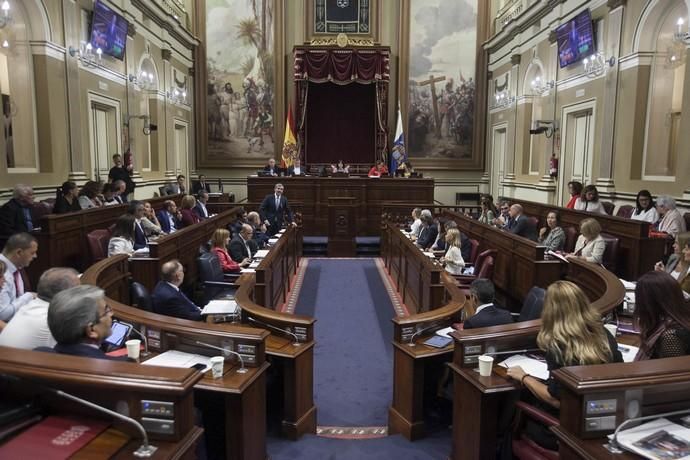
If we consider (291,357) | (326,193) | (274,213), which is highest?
(326,193)

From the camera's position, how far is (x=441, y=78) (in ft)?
50.7

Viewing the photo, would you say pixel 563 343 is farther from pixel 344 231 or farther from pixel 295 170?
pixel 295 170

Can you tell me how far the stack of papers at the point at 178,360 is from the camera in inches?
103

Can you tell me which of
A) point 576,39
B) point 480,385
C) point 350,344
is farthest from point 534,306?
point 576,39

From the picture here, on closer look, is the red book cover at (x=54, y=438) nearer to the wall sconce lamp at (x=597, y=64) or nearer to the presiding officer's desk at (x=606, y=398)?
the presiding officer's desk at (x=606, y=398)

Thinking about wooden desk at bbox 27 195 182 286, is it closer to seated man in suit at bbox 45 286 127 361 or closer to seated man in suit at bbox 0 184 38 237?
seated man in suit at bbox 0 184 38 237

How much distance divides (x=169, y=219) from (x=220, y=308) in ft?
14.7

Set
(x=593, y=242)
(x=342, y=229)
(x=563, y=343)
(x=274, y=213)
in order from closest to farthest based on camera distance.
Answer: (x=563, y=343) < (x=593, y=242) < (x=274, y=213) < (x=342, y=229)

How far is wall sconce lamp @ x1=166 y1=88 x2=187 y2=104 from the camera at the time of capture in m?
13.4

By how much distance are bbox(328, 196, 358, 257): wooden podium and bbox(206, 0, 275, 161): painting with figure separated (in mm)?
5803

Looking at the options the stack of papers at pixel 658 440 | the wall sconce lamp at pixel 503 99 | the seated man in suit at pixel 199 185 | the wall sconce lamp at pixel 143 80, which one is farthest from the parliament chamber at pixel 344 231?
the seated man in suit at pixel 199 185

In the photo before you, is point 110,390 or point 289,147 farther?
point 289,147

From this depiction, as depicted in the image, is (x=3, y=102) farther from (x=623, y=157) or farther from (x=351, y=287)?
(x=623, y=157)

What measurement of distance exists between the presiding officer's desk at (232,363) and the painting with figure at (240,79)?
12974 millimetres
